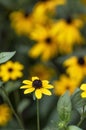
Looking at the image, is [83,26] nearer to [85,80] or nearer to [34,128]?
[85,80]

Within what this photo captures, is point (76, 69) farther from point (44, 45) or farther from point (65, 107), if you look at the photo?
point (65, 107)

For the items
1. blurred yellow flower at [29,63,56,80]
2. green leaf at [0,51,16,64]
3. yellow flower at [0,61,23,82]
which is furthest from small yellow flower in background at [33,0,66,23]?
green leaf at [0,51,16,64]

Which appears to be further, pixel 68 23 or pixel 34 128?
pixel 68 23

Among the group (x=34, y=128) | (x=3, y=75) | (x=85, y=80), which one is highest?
(x=3, y=75)

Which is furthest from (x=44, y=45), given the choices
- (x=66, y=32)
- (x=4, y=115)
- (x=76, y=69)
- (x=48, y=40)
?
(x=4, y=115)

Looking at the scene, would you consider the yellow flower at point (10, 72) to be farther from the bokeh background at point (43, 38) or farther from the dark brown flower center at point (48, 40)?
the dark brown flower center at point (48, 40)

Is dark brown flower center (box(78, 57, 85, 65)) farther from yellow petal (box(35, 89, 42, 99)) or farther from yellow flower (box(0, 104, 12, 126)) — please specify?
yellow petal (box(35, 89, 42, 99))

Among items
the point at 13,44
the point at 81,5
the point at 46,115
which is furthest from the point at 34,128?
the point at 81,5

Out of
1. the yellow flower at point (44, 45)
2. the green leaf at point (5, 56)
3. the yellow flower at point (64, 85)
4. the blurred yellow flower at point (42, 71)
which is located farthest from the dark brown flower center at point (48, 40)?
the green leaf at point (5, 56)
